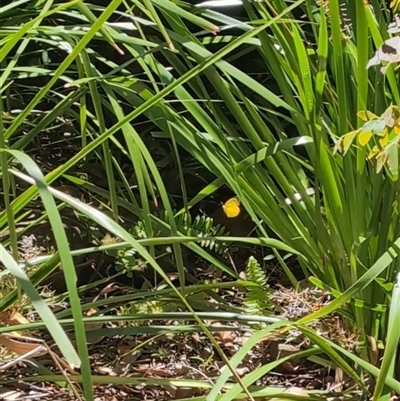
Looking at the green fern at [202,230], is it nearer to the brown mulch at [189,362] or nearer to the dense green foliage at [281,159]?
the dense green foliage at [281,159]

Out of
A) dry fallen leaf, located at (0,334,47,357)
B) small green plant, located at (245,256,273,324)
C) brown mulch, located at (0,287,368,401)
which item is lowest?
brown mulch, located at (0,287,368,401)

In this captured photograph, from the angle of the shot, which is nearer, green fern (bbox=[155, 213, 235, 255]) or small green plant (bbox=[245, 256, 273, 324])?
small green plant (bbox=[245, 256, 273, 324])

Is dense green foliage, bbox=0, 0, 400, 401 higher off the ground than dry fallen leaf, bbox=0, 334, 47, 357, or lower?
higher

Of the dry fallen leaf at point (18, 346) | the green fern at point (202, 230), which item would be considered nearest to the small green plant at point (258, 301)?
the green fern at point (202, 230)

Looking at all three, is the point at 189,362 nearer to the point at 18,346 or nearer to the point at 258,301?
the point at 258,301

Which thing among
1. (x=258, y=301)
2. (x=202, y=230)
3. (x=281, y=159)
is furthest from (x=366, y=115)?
(x=202, y=230)

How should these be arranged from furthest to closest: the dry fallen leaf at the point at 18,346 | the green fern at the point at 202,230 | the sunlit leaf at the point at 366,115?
the green fern at the point at 202,230 → the dry fallen leaf at the point at 18,346 → the sunlit leaf at the point at 366,115

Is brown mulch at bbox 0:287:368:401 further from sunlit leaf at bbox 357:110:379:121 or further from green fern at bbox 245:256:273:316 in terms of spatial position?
sunlit leaf at bbox 357:110:379:121

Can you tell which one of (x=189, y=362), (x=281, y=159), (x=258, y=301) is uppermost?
(x=281, y=159)

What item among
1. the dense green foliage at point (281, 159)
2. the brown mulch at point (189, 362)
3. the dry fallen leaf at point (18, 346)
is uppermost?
the dense green foliage at point (281, 159)

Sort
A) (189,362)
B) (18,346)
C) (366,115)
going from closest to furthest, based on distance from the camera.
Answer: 1. (366,115)
2. (18,346)
3. (189,362)

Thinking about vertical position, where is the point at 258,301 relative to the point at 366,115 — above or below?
below

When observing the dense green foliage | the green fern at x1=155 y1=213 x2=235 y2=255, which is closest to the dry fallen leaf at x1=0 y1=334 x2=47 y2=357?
the dense green foliage

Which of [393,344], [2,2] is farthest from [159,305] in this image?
[2,2]
